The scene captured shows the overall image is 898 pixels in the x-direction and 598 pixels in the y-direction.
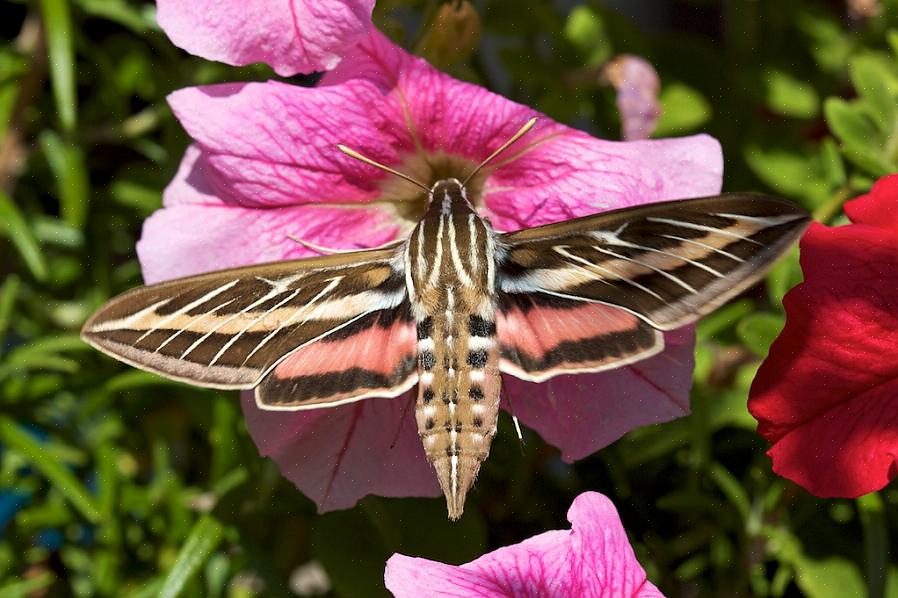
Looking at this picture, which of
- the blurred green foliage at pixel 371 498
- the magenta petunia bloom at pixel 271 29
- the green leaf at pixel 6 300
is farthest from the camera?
the green leaf at pixel 6 300

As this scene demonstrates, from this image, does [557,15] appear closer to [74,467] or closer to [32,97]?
[32,97]

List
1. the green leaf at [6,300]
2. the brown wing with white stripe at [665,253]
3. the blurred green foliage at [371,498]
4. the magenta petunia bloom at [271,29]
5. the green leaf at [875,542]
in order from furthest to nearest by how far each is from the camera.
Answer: the green leaf at [6,300] → the blurred green foliage at [371,498] → the green leaf at [875,542] → the magenta petunia bloom at [271,29] → the brown wing with white stripe at [665,253]

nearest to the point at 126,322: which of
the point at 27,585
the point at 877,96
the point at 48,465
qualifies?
the point at 48,465

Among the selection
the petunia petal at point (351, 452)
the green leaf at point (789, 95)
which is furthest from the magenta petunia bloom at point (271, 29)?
the green leaf at point (789, 95)

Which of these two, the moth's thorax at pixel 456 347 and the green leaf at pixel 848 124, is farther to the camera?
the green leaf at pixel 848 124

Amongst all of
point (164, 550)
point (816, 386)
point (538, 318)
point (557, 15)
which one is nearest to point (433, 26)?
A: point (538, 318)

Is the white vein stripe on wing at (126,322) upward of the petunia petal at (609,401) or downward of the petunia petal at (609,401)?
upward

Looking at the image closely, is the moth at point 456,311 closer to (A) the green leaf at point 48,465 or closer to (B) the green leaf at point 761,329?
(B) the green leaf at point 761,329

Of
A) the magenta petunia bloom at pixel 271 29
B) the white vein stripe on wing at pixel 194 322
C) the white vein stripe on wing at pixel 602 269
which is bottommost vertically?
the white vein stripe on wing at pixel 194 322
